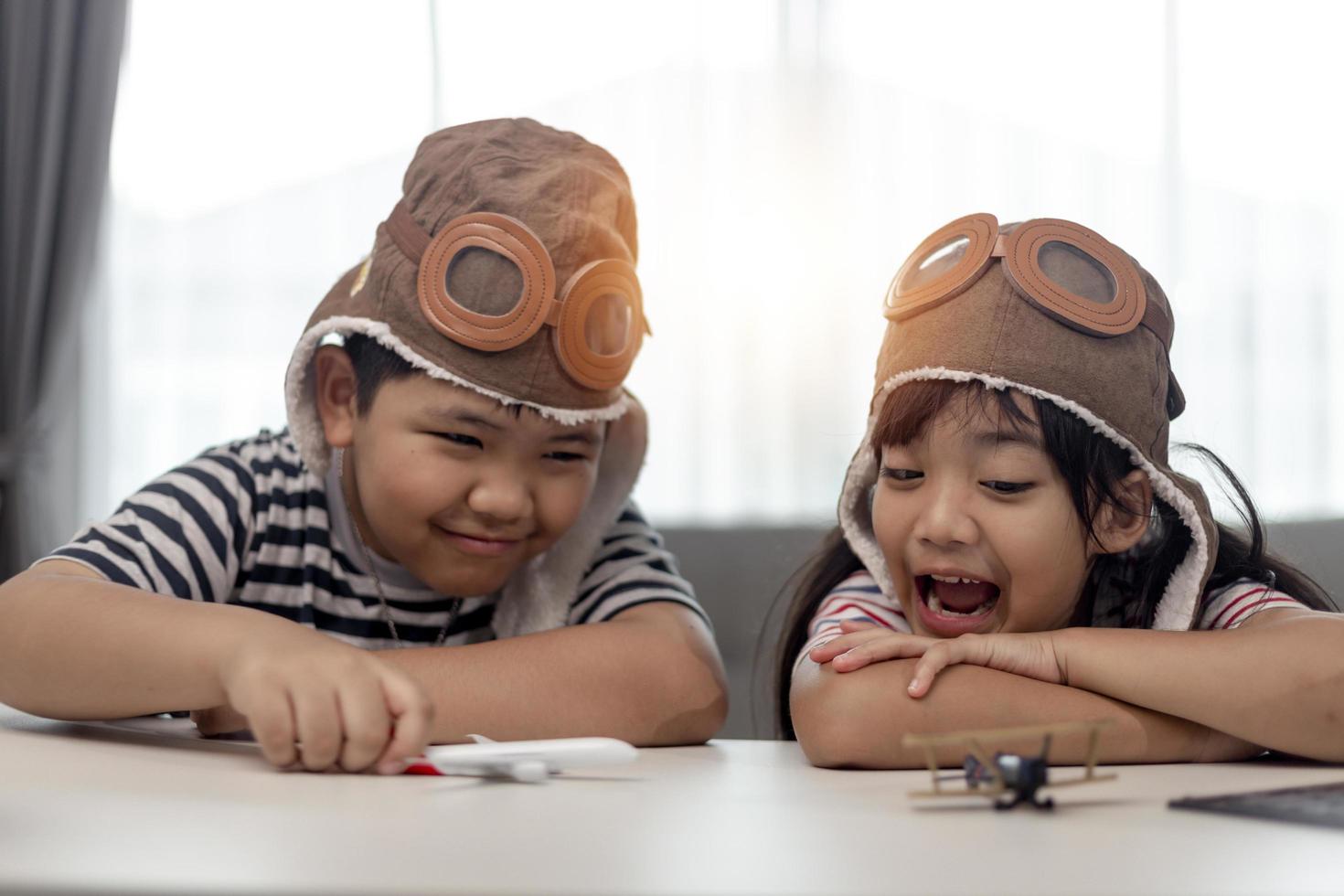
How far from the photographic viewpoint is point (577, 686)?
1.00m

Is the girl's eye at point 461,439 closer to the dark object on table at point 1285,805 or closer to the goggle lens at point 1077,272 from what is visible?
the goggle lens at point 1077,272

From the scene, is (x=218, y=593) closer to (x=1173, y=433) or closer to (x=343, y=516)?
(x=343, y=516)

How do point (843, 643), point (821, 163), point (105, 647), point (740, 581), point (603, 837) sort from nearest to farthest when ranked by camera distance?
point (603, 837), point (105, 647), point (843, 643), point (740, 581), point (821, 163)

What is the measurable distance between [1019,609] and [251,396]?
227 centimetres

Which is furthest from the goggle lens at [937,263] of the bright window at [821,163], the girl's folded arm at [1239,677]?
the bright window at [821,163]

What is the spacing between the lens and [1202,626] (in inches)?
44.2

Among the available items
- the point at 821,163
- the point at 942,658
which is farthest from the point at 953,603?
the point at 821,163

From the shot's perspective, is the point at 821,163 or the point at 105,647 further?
the point at 821,163

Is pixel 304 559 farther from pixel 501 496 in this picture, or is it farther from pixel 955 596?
pixel 955 596

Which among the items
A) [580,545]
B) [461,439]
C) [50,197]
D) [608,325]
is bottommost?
[580,545]

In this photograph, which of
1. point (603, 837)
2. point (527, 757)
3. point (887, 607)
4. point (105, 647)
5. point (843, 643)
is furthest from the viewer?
point (887, 607)

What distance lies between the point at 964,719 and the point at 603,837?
432 millimetres

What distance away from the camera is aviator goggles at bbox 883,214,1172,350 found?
1.04 meters

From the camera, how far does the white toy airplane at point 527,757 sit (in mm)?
717
